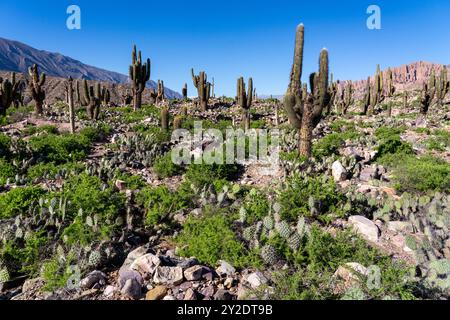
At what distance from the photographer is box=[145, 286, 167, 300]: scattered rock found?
347cm

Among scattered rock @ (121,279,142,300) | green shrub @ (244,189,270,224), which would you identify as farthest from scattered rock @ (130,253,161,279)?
green shrub @ (244,189,270,224)

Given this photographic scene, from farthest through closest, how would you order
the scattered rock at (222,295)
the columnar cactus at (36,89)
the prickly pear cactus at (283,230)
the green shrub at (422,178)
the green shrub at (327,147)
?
the columnar cactus at (36,89) < the green shrub at (327,147) < the green shrub at (422,178) < the prickly pear cactus at (283,230) < the scattered rock at (222,295)

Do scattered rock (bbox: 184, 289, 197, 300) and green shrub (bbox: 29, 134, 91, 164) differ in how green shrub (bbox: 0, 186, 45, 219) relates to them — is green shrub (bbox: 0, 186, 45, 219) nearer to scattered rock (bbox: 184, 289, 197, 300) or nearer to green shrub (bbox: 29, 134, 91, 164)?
green shrub (bbox: 29, 134, 91, 164)

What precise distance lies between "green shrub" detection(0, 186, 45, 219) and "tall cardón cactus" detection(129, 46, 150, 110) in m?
17.6

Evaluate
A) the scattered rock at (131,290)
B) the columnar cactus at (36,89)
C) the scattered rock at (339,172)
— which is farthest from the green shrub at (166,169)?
the columnar cactus at (36,89)

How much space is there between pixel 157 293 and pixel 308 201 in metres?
3.14

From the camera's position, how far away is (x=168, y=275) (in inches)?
147

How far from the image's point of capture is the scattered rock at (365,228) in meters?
4.93

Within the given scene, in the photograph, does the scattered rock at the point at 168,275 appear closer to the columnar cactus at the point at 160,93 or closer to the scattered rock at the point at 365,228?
the scattered rock at the point at 365,228

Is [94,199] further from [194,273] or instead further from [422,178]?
[422,178]

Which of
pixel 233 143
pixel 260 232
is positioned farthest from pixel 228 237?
pixel 233 143

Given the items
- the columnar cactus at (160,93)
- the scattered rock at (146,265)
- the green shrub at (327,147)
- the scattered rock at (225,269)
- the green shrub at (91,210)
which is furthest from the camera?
the columnar cactus at (160,93)

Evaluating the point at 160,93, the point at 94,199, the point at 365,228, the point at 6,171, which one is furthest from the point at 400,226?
the point at 160,93

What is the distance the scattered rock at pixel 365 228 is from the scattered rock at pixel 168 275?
2616 millimetres
